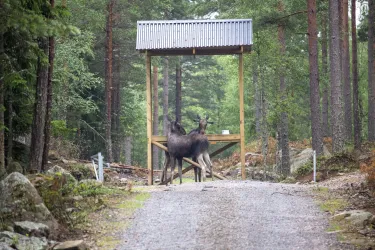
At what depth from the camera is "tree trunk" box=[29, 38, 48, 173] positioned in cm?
1630

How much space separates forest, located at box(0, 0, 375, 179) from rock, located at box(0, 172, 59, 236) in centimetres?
215

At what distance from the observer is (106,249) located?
10.3 metres

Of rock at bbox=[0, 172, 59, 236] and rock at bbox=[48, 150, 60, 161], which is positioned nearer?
rock at bbox=[0, 172, 59, 236]

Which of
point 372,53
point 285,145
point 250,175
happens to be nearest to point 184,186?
point 285,145

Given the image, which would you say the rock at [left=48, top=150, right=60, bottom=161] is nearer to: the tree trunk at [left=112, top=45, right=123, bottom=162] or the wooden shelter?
the wooden shelter

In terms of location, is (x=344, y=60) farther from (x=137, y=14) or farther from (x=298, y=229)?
(x=298, y=229)

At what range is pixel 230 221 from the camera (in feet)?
39.7

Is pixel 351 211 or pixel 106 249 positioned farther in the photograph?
pixel 351 211

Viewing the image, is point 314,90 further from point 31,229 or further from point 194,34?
point 31,229

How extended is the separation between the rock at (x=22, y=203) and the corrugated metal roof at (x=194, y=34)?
11.4 metres

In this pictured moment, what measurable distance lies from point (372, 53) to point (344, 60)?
1.78 metres

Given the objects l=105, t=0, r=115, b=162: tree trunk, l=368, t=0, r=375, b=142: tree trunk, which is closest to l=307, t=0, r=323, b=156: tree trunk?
l=368, t=0, r=375, b=142: tree trunk

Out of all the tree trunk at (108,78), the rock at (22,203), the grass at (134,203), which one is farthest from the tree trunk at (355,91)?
the rock at (22,203)

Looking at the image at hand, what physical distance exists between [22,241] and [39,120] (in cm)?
685
